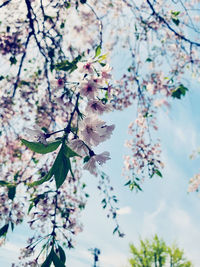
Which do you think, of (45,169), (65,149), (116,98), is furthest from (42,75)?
(65,149)

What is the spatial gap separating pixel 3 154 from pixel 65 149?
171 inches

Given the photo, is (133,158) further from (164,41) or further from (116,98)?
(164,41)

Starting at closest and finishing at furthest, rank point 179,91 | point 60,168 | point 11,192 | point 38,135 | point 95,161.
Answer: point 60,168, point 38,135, point 95,161, point 11,192, point 179,91

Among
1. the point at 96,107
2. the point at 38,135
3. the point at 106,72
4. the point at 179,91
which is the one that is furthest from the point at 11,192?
the point at 179,91

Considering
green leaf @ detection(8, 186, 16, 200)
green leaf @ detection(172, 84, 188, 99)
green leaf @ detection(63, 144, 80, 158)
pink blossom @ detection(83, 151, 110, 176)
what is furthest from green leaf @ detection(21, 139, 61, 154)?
green leaf @ detection(172, 84, 188, 99)

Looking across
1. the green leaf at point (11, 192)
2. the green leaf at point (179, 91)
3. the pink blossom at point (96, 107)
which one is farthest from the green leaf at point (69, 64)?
the green leaf at point (179, 91)

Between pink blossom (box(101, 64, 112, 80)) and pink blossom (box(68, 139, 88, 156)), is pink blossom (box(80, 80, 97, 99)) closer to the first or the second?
pink blossom (box(101, 64, 112, 80))

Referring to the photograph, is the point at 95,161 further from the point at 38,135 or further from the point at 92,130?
the point at 38,135

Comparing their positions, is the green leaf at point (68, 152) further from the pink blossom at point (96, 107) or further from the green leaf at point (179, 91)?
the green leaf at point (179, 91)

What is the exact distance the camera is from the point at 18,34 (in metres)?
3.89

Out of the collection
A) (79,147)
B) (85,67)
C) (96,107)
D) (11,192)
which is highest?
(85,67)

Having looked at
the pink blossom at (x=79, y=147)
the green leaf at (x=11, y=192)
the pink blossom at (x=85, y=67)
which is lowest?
the pink blossom at (x=79, y=147)

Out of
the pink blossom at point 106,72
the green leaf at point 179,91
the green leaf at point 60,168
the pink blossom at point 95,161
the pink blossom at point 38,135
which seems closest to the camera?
the green leaf at point 60,168

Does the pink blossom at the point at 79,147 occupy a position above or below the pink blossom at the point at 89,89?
below
